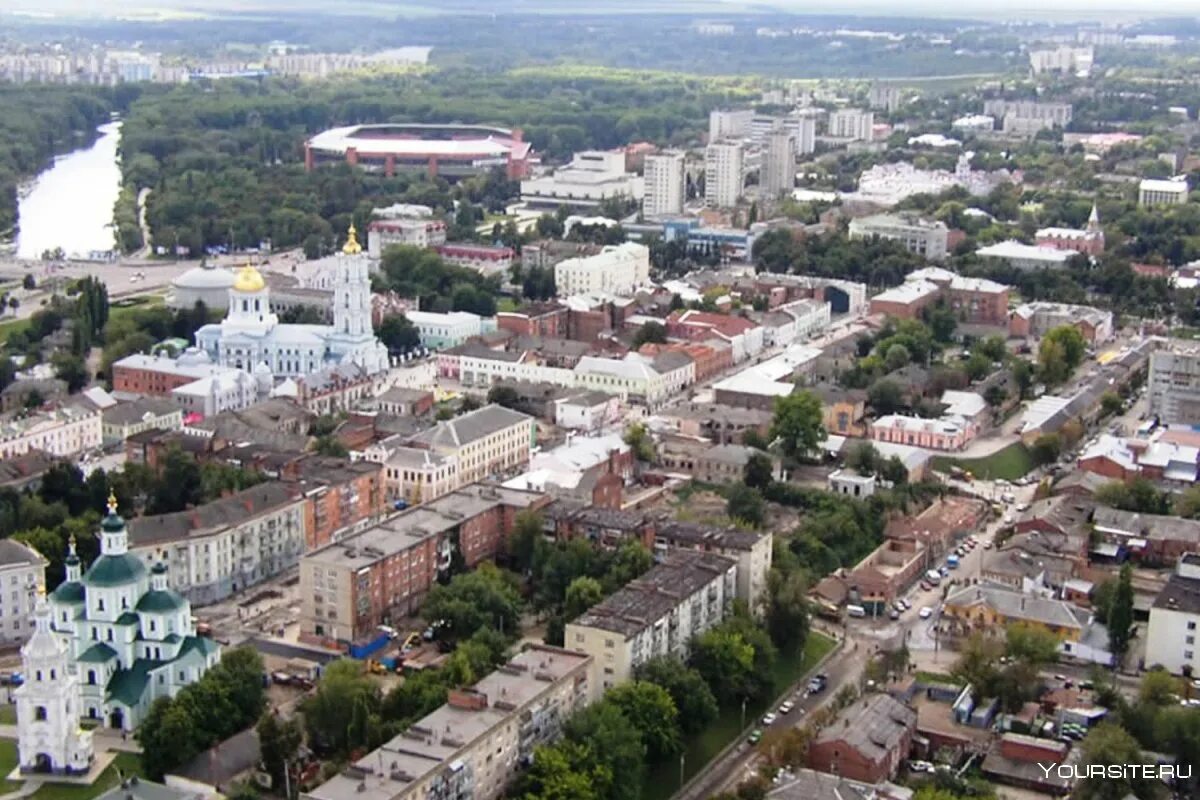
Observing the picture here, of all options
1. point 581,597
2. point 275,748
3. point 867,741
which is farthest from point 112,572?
point 867,741

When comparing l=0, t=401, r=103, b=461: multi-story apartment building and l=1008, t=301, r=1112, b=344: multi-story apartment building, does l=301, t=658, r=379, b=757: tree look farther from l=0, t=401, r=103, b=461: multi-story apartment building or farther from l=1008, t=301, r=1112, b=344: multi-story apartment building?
l=1008, t=301, r=1112, b=344: multi-story apartment building

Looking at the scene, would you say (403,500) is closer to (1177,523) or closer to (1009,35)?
(1177,523)

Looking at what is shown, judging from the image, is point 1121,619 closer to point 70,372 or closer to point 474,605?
point 474,605

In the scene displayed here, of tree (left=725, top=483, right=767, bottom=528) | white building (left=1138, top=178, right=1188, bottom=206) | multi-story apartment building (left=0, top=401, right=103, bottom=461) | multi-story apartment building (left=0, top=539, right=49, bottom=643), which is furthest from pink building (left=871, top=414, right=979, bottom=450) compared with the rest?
white building (left=1138, top=178, right=1188, bottom=206)

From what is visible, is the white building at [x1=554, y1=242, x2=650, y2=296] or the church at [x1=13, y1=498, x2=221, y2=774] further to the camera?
the white building at [x1=554, y1=242, x2=650, y2=296]

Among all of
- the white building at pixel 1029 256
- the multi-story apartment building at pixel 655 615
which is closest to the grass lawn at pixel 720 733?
the multi-story apartment building at pixel 655 615

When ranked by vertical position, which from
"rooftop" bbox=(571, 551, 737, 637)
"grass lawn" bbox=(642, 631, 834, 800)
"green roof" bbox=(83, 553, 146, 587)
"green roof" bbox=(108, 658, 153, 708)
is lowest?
"grass lawn" bbox=(642, 631, 834, 800)

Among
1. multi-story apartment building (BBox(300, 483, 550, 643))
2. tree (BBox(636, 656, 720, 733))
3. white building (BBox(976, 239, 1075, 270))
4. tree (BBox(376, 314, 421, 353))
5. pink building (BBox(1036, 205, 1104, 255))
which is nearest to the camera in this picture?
tree (BBox(636, 656, 720, 733))
